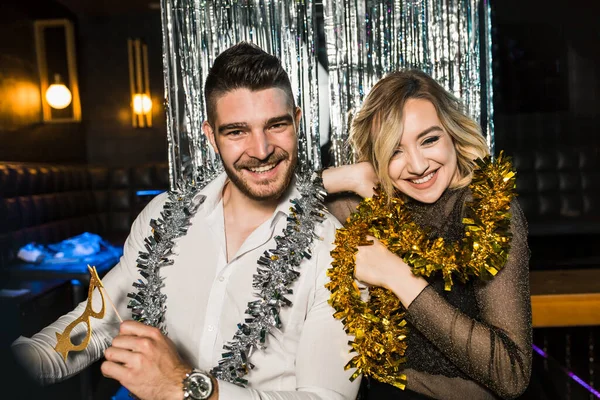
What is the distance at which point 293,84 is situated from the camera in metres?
2.08

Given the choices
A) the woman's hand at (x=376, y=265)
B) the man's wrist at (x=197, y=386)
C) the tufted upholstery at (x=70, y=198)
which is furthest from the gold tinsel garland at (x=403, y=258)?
the tufted upholstery at (x=70, y=198)

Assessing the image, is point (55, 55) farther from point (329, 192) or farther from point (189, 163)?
point (329, 192)

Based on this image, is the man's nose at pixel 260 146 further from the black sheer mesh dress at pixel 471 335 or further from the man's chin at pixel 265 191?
the black sheer mesh dress at pixel 471 335

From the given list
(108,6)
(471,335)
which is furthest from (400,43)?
(108,6)

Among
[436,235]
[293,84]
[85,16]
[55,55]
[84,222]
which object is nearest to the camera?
[436,235]

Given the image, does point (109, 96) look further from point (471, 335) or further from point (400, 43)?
point (471, 335)

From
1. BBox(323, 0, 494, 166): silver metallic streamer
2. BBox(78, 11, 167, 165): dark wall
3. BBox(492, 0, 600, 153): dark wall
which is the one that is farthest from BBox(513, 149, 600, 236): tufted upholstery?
BBox(78, 11, 167, 165): dark wall

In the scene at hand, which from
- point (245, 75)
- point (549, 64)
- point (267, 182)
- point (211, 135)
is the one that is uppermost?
point (549, 64)

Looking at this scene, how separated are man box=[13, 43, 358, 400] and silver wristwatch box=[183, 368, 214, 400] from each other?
228mm

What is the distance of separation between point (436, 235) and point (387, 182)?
20 cm

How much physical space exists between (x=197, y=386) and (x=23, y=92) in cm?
531

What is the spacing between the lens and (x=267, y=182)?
4.98 ft

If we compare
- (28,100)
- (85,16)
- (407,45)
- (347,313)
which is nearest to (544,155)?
(407,45)

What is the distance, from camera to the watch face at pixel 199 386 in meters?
1.20
